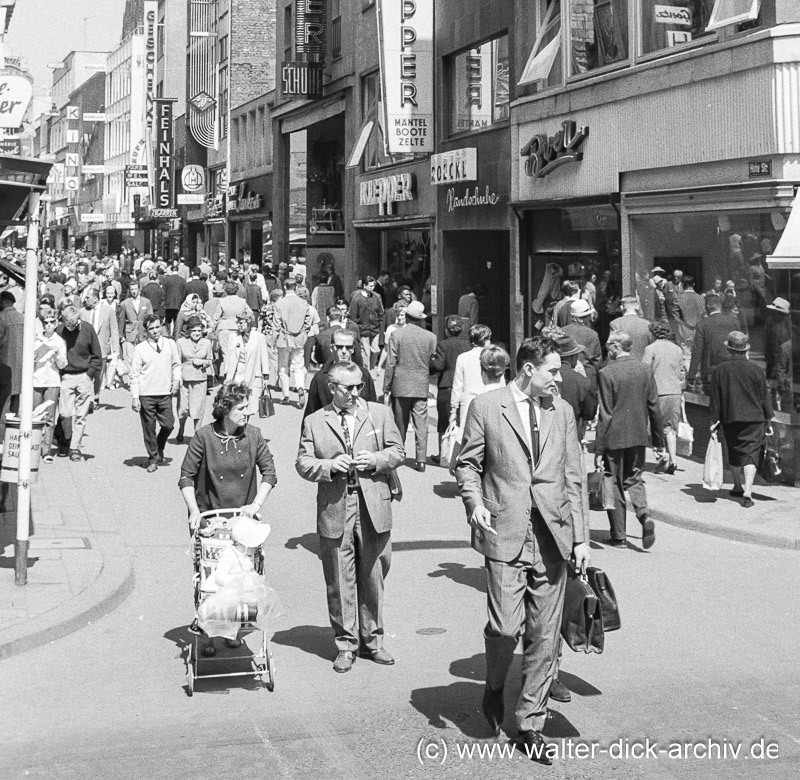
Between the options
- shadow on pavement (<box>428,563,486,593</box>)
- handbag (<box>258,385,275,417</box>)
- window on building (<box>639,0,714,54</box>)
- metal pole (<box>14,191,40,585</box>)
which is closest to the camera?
metal pole (<box>14,191,40,585</box>)

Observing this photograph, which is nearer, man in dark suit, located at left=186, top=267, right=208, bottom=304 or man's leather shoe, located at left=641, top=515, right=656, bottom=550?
man's leather shoe, located at left=641, top=515, right=656, bottom=550

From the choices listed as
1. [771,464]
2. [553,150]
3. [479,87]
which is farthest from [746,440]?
[479,87]

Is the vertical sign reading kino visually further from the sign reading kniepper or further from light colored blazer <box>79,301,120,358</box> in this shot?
light colored blazer <box>79,301,120,358</box>

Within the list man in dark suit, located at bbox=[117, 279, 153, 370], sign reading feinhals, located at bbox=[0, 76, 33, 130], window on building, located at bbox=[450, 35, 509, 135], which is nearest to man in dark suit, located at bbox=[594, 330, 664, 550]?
sign reading feinhals, located at bbox=[0, 76, 33, 130]

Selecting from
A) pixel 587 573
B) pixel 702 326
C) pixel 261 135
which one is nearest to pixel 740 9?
pixel 702 326

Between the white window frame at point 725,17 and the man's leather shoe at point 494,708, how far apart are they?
36.0 ft

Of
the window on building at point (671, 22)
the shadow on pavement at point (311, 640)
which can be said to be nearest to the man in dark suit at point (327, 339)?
the shadow on pavement at point (311, 640)

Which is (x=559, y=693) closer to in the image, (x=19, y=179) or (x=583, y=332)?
(x=19, y=179)

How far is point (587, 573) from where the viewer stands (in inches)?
281

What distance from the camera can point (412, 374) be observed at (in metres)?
16.0

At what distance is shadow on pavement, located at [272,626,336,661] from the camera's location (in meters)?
8.55

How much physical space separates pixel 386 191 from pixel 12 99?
663 inches

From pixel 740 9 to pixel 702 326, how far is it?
3763mm

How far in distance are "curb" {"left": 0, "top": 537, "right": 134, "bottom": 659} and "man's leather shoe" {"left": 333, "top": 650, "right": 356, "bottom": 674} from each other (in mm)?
1997
